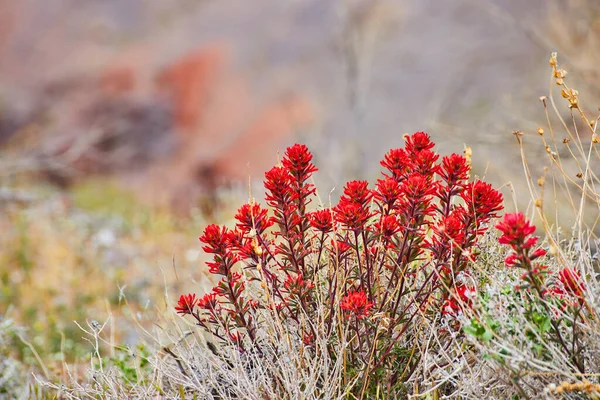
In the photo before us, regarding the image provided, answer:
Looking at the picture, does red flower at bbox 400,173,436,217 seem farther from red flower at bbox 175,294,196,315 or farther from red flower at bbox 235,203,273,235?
red flower at bbox 175,294,196,315

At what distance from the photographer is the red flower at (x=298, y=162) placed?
1.70 m

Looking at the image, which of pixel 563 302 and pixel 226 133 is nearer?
pixel 563 302

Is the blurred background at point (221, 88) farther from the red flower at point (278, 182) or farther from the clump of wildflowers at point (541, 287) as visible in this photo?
the clump of wildflowers at point (541, 287)

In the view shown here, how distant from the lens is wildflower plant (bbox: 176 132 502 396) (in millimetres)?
1641

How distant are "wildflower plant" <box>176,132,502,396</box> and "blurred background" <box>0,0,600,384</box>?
4.32 meters

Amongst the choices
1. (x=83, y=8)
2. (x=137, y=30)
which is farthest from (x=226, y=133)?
(x=83, y=8)

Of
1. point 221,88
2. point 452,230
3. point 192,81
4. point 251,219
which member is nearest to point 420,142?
point 452,230

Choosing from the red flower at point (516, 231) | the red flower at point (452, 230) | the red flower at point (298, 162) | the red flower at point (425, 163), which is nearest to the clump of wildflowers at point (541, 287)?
the red flower at point (516, 231)

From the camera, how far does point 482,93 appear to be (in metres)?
7.41

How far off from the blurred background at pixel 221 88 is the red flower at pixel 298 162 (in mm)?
4444

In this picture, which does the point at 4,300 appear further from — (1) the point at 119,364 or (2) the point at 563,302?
(2) the point at 563,302

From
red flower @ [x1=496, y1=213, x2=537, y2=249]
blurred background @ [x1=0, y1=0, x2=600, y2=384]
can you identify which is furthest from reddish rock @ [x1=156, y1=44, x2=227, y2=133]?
red flower @ [x1=496, y1=213, x2=537, y2=249]

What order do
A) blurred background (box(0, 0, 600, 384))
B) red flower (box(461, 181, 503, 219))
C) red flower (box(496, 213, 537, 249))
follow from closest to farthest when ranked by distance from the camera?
red flower (box(496, 213, 537, 249)) → red flower (box(461, 181, 503, 219)) → blurred background (box(0, 0, 600, 384))

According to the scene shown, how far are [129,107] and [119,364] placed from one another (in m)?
5.65
